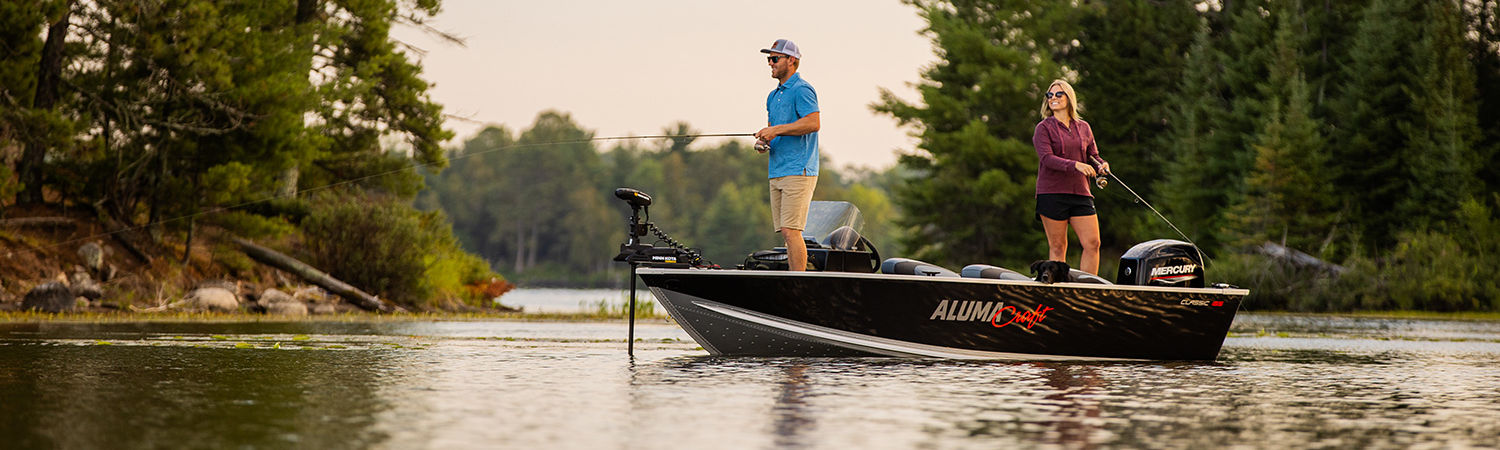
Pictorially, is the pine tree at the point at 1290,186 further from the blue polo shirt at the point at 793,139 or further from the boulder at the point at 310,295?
the blue polo shirt at the point at 793,139

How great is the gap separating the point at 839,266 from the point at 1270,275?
66.9ft

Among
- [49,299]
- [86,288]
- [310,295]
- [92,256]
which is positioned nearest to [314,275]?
[310,295]

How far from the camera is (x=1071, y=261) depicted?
38.8 metres

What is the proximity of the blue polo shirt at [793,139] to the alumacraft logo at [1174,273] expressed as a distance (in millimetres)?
2344

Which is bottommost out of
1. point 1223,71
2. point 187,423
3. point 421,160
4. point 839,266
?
point 187,423

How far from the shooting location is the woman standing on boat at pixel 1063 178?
930 cm

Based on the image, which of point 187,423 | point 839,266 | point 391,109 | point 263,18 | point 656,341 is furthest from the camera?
point 391,109

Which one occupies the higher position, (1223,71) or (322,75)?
(1223,71)

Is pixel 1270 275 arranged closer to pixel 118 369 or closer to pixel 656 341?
pixel 656 341

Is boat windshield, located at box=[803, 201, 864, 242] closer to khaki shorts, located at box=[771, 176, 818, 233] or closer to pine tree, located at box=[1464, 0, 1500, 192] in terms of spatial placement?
khaki shorts, located at box=[771, 176, 818, 233]

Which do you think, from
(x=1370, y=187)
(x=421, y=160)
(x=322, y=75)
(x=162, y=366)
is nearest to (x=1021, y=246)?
(x=1370, y=187)

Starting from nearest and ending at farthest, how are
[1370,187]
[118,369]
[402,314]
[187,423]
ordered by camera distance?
1. [187,423]
2. [118,369]
3. [402,314]
4. [1370,187]

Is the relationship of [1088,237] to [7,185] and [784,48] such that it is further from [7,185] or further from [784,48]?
[7,185]

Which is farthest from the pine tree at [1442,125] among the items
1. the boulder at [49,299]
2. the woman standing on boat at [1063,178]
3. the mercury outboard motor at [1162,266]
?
the boulder at [49,299]
